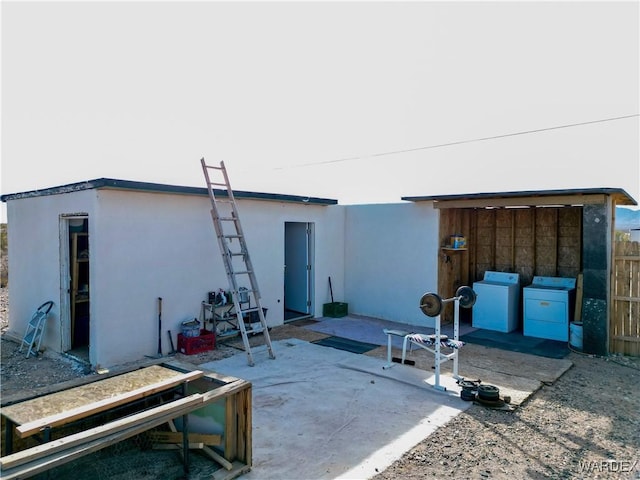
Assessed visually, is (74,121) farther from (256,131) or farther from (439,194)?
(439,194)

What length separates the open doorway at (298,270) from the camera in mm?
8648

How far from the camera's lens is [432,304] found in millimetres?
4488

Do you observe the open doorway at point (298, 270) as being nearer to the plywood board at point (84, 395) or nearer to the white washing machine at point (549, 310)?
the white washing machine at point (549, 310)

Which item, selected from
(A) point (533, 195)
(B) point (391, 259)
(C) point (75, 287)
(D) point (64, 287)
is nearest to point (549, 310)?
(A) point (533, 195)

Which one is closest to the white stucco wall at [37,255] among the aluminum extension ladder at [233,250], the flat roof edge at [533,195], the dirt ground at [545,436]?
the dirt ground at [545,436]

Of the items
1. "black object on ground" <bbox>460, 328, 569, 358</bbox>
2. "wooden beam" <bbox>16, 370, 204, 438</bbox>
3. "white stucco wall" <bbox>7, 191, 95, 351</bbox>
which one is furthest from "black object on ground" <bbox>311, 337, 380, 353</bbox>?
"white stucco wall" <bbox>7, 191, 95, 351</bbox>

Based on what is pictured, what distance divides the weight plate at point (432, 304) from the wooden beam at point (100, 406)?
8.49ft

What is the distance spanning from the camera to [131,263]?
18.7ft

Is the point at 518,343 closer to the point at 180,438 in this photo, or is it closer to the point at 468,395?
the point at 468,395

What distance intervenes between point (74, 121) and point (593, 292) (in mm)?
9209

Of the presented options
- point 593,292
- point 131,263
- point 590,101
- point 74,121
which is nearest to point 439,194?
point 593,292

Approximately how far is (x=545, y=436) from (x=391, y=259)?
16.5 ft

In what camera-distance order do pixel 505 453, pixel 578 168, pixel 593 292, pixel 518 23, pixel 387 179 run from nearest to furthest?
pixel 505 453 < pixel 593 292 < pixel 518 23 < pixel 578 168 < pixel 387 179

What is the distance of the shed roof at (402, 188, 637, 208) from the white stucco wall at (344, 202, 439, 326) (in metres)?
0.55
